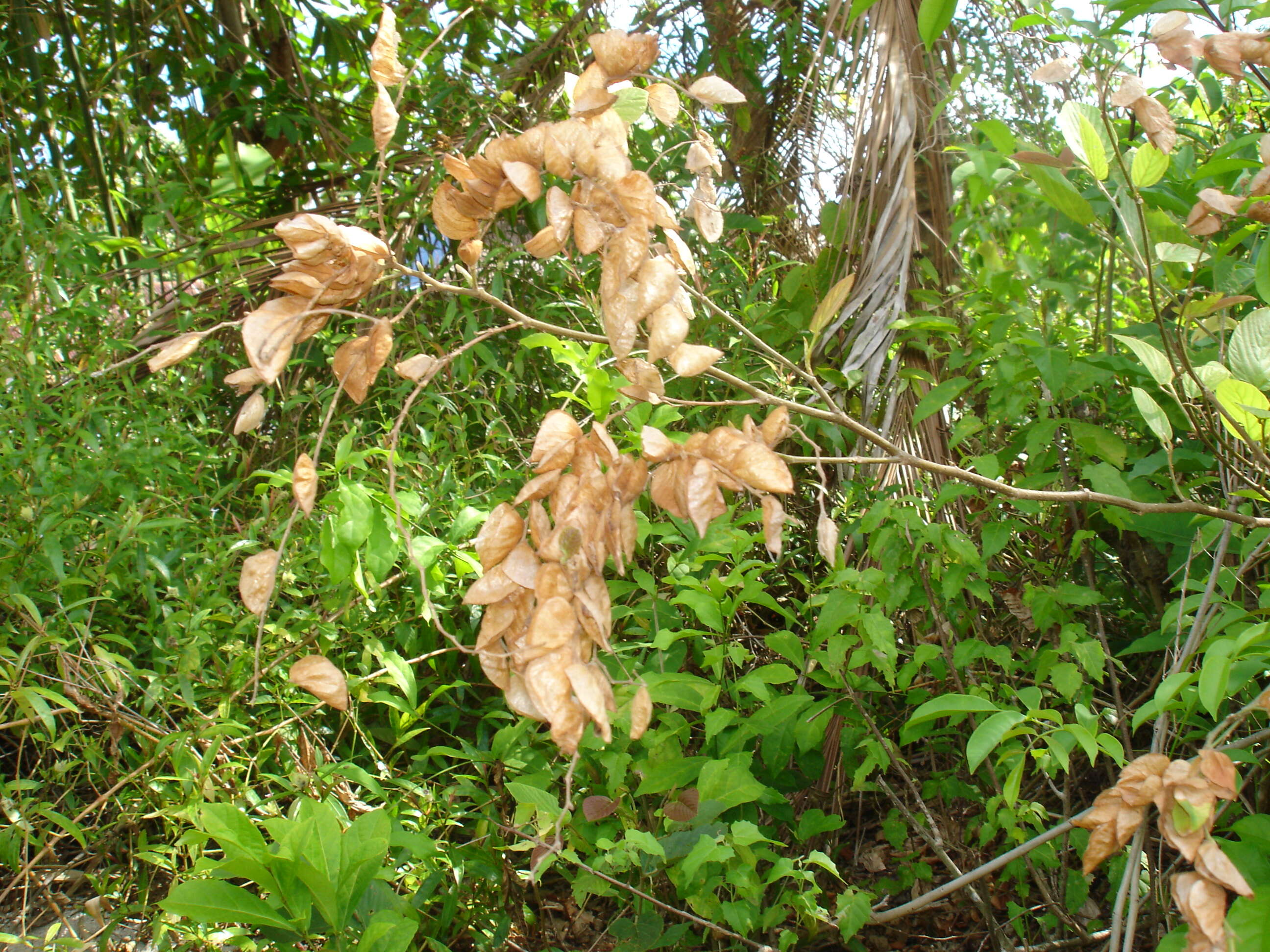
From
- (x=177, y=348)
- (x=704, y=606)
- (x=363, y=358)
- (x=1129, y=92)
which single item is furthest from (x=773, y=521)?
(x=704, y=606)

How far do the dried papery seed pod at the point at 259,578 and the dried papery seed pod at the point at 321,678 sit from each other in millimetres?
80

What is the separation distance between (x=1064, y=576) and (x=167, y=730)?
1679mm

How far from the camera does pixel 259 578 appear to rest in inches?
31.6

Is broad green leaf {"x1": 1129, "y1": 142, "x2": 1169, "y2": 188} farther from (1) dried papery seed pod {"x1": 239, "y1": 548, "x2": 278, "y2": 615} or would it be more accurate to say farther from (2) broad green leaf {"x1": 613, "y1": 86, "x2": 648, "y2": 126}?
(1) dried papery seed pod {"x1": 239, "y1": 548, "x2": 278, "y2": 615}

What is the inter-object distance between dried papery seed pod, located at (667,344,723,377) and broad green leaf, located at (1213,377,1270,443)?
1.89ft

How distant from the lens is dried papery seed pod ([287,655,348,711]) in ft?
2.74

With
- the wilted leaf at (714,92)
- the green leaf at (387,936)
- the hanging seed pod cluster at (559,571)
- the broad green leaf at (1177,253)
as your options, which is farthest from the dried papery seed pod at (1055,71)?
the green leaf at (387,936)

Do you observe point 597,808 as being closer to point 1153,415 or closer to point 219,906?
point 219,906

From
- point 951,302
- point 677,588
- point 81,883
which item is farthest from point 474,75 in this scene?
point 81,883

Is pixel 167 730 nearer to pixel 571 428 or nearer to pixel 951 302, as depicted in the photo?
pixel 571 428

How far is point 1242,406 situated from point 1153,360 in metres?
0.12

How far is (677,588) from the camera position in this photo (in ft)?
6.09

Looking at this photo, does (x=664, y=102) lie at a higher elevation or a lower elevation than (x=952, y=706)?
higher

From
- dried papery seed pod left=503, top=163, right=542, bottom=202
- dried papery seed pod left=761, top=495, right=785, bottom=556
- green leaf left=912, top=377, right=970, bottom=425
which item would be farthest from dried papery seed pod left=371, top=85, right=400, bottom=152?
green leaf left=912, top=377, right=970, bottom=425
